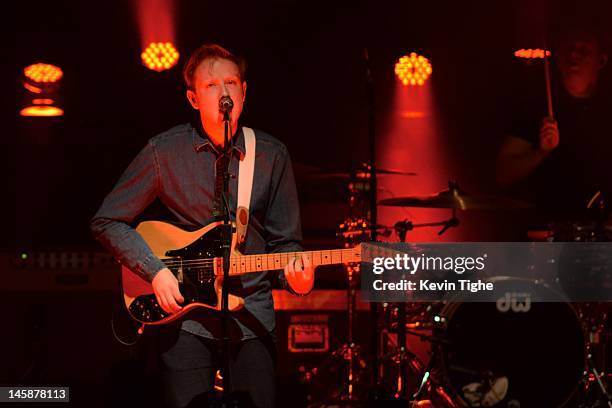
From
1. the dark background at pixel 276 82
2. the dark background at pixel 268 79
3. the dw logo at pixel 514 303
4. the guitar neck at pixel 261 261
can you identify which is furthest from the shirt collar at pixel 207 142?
the dark background at pixel 268 79

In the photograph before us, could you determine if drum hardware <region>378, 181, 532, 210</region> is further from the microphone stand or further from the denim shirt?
the microphone stand

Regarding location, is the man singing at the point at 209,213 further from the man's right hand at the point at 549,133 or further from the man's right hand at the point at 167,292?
the man's right hand at the point at 549,133

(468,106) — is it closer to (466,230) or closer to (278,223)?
(466,230)

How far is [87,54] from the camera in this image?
605 centimetres

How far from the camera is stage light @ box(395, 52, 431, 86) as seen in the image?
6.15 m

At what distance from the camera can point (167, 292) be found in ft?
10.2

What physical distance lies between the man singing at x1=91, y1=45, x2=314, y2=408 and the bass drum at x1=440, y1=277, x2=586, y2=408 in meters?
1.92

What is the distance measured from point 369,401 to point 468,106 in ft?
10.9

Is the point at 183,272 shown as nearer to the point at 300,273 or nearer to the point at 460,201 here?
the point at 300,273

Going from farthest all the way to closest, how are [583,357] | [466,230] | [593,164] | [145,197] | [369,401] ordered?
[466,230], [593,164], [583,357], [369,401], [145,197]

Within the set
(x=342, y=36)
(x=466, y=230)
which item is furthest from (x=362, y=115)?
(x=466, y=230)

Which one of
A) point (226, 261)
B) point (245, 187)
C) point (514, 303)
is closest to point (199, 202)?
point (245, 187)

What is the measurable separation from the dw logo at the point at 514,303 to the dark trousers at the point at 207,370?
232 centimetres

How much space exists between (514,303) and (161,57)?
3.23 m
